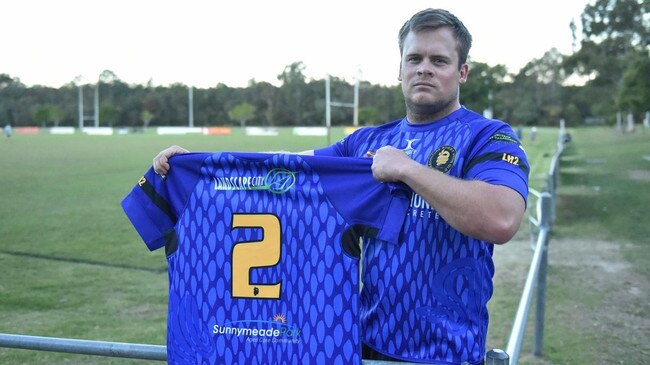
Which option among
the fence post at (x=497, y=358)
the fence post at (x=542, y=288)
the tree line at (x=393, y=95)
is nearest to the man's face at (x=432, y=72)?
the fence post at (x=497, y=358)

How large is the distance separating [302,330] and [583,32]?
1911 inches

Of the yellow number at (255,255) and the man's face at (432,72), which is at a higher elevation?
the man's face at (432,72)

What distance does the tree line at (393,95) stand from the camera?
101 ft

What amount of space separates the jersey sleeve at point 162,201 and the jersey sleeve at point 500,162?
83cm


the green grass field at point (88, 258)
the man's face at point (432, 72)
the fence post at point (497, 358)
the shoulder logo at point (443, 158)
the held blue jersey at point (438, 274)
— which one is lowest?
the green grass field at point (88, 258)

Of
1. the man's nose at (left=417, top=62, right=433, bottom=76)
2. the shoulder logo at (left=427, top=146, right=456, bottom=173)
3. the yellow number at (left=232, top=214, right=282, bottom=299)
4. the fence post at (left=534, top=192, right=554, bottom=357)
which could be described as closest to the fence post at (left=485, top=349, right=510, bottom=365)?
the shoulder logo at (left=427, top=146, right=456, bottom=173)

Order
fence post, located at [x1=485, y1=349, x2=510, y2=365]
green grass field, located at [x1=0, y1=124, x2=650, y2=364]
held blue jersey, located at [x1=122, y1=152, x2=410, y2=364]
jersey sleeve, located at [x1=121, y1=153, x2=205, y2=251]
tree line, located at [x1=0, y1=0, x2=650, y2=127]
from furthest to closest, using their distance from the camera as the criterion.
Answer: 1. tree line, located at [x1=0, y1=0, x2=650, y2=127]
2. green grass field, located at [x1=0, y1=124, x2=650, y2=364]
3. jersey sleeve, located at [x1=121, y1=153, x2=205, y2=251]
4. held blue jersey, located at [x1=122, y1=152, x2=410, y2=364]
5. fence post, located at [x1=485, y1=349, x2=510, y2=365]

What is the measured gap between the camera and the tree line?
30828 mm

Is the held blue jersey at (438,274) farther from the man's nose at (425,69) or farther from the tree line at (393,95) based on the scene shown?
the tree line at (393,95)

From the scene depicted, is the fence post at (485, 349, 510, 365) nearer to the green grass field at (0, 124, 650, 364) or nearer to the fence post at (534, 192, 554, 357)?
the fence post at (534, 192, 554, 357)

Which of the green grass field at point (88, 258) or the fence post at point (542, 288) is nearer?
the fence post at point (542, 288)

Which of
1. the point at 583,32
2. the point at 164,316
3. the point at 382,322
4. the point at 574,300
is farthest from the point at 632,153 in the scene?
the point at 382,322

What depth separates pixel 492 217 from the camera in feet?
5.49

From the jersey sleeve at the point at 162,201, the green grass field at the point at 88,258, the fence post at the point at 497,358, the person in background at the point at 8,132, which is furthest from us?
the person in background at the point at 8,132
